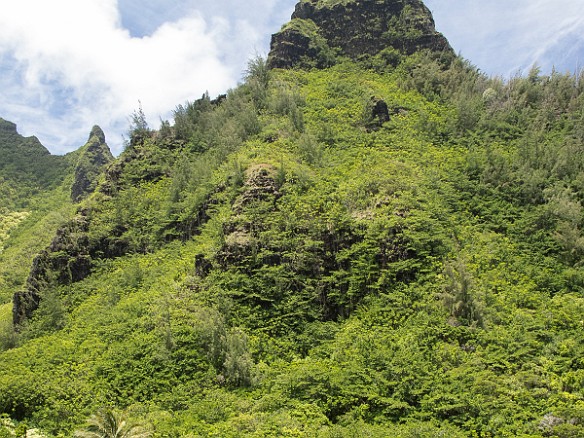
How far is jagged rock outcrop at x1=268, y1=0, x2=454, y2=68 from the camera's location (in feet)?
180

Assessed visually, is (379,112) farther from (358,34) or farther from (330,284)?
(330,284)

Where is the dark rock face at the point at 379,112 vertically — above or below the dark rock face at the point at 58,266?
above

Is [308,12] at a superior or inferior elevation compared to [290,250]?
superior

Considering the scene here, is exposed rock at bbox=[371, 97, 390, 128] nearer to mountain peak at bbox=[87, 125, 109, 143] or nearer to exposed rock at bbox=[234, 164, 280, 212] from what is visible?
exposed rock at bbox=[234, 164, 280, 212]

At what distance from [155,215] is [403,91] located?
30.8 meters

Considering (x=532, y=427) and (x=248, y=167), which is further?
(x=248, y=167)

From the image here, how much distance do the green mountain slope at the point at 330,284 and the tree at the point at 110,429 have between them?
1.23m

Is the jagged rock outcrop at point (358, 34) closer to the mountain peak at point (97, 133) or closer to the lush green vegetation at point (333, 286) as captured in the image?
the lush green vegetation at point (333, 286)

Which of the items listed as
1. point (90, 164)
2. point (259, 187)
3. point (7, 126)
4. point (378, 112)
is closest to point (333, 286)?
point (259, 187)

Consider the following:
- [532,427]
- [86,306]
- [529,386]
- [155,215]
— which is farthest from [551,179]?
[86,306]

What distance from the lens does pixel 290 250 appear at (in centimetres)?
2684

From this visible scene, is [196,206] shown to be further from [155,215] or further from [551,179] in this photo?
[551,179]

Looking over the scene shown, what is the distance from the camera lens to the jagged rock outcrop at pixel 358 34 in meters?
54.9

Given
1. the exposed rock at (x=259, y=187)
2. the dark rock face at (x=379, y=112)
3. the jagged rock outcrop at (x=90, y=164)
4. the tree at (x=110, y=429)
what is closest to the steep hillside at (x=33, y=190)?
the jagged rock outcrop at (x=90, y=164)
